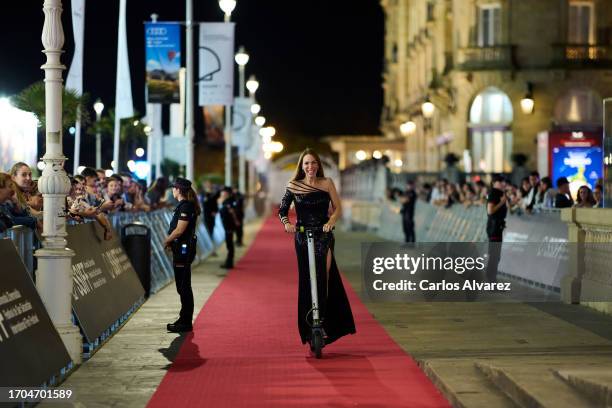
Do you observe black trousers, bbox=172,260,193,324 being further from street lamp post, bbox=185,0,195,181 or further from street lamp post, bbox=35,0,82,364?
street lamp post, bbox=185,0,195,181

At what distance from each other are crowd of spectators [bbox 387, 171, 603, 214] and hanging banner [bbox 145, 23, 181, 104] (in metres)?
7.61

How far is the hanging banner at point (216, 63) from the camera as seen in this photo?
29250 mm

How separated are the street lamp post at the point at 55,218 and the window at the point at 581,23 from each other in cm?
4301

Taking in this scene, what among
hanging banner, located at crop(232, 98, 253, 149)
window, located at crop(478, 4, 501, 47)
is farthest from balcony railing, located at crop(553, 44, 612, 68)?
hanging banner, located at crop(232, 98, 253, 149)

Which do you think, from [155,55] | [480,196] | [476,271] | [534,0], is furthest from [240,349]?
[534,0]

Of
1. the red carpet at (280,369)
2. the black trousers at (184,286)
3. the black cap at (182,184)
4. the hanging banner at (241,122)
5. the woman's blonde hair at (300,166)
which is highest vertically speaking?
the hanging banner at (241,122)

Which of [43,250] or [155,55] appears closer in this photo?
[43,250]

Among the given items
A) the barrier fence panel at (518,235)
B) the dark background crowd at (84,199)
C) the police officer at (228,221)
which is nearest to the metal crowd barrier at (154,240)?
the dark background crowd at (84,199)

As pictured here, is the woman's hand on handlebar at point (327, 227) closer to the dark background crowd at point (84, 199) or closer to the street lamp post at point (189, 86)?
the dark background crowd at point (84, 199)

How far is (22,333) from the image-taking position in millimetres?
9375

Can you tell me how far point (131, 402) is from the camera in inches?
384

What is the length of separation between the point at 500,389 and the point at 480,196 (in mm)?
21677

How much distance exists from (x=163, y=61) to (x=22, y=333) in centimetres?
1875

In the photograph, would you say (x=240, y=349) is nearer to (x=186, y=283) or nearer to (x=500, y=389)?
(x=186, y=283)
